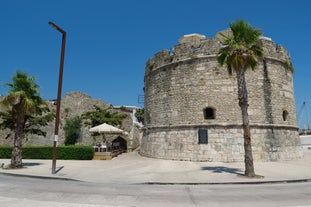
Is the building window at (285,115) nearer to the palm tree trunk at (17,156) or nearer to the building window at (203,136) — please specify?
the building window at (203,136)

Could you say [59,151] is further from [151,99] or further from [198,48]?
A: [198,48]

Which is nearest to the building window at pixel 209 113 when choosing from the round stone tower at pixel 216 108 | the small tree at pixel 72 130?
the round stone tower at pixel 216 108

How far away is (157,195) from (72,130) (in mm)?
21481

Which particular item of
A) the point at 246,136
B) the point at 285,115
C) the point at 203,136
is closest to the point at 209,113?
the point at 203,136

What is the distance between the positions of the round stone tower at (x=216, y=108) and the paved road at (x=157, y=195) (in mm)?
6208

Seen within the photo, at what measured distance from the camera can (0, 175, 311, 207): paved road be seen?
5.71 meters

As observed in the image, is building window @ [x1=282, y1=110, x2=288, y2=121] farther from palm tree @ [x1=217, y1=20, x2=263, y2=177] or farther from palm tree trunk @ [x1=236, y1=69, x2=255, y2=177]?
palm tree trunk @ [x1=236, y1=69, x2=255, y2=177]

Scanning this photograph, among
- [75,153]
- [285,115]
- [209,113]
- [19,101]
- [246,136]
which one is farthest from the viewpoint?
[75,153]

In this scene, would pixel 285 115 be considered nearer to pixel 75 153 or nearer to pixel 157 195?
pixel 157 195

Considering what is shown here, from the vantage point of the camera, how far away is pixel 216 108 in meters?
14.9

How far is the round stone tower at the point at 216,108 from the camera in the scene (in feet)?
47.2

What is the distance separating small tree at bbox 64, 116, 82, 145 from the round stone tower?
12183mm

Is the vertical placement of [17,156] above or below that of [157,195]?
above

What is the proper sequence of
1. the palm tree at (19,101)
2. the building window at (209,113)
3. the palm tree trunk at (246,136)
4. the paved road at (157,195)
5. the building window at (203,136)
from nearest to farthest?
1. the paved road at (157,195)
2. the palm tree trunk at (246,136)
3. the palm tree at (19,101)
4. the building window at (203,136)
5. the building window at (209,113)
